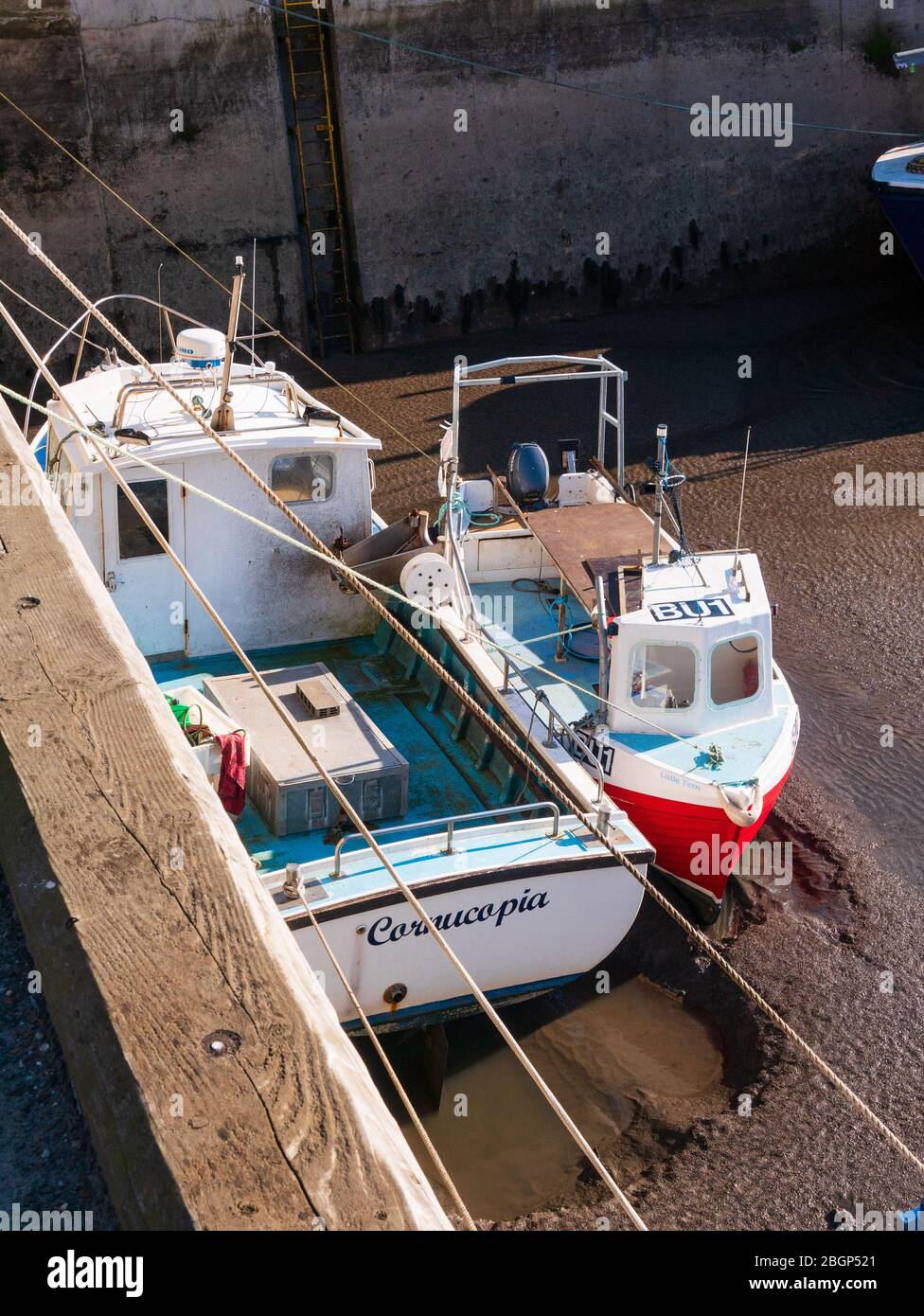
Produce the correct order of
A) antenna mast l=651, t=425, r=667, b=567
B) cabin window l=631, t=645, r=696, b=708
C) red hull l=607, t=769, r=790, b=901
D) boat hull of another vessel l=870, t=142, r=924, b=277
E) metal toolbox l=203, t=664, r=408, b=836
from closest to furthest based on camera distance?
metal toolbox l=203, t=664, r=408, b=836
red hull l=607, t=769, r=790, b=901
cabin window l=631, t=645, r=696, b=708
antenna mast l=651, t=425, r=667, b=567
boat hull of another vessel l=870, t=142, r=924, b=277

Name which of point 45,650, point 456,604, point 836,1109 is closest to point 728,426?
point 456,604

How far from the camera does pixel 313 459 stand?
984 centimetres

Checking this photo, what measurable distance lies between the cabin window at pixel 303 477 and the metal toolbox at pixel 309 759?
166 cm

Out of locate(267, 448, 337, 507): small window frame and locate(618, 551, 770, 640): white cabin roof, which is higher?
locate(267, 448, 337, 507): small window frame

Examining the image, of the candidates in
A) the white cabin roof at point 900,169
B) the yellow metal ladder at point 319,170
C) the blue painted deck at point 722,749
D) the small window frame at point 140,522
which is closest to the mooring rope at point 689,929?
the blue painted deck at point 722,749

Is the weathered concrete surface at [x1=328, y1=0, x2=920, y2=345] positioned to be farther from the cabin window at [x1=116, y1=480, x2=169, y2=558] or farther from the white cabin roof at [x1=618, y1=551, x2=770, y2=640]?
the white cabin roof at [x1=618, y1=551, x2=770, y2=640]

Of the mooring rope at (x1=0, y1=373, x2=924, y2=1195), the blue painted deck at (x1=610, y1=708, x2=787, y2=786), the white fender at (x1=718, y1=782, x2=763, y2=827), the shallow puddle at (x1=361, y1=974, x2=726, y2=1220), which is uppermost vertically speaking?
the mooring rope at (x1=0, y1=373, x2=924, y2=1195)

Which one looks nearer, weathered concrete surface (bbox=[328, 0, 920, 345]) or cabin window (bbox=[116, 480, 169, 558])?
cabin window (bbox=[116, 480, 169, 558])

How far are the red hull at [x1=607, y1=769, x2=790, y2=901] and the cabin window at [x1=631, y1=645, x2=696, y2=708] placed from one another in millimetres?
685

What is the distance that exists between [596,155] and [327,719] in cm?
1502

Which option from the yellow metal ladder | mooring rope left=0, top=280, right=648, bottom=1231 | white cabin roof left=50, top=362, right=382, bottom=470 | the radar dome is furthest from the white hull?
the yellow metal ladder

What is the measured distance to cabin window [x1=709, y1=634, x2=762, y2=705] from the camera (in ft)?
30.7

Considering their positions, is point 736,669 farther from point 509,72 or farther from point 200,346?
point 509,72
